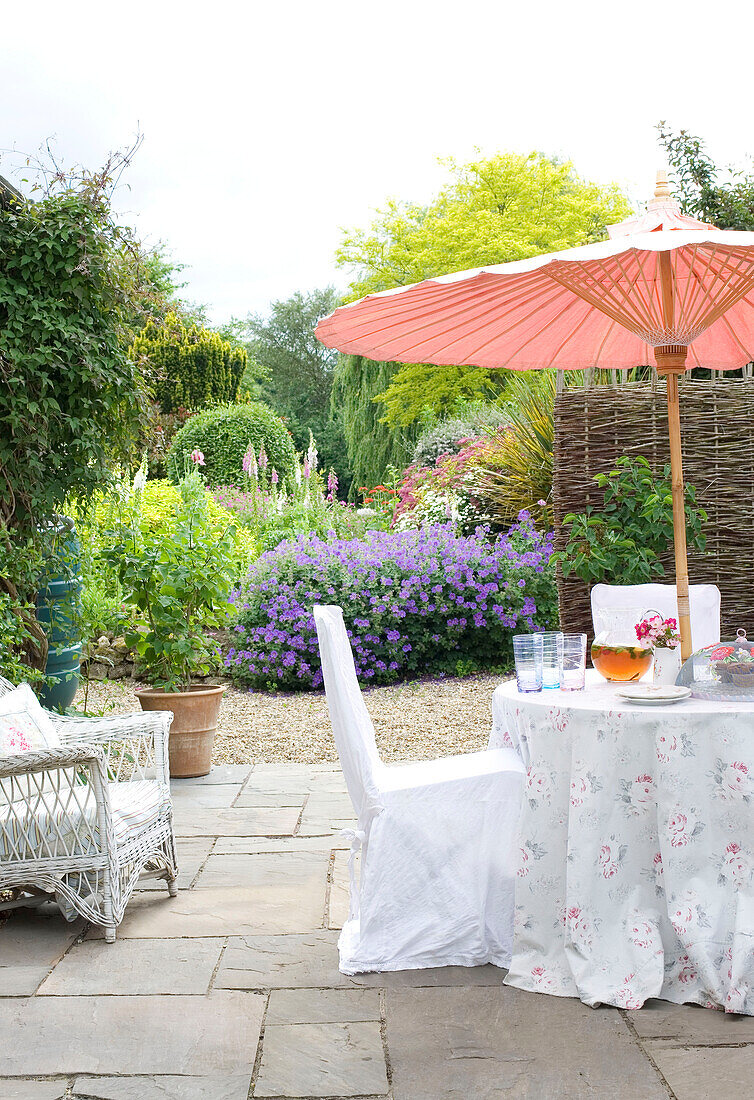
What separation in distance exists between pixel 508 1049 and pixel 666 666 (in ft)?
3.97

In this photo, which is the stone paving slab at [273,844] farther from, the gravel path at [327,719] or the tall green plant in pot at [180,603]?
the gravel path at [327,719]

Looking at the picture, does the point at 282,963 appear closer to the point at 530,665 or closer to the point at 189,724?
the point at 530,665

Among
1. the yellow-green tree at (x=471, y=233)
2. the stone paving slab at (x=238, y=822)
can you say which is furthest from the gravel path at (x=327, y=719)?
the yellow-green tree at (x=471, y=233)

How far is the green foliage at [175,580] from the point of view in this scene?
15.7 ft

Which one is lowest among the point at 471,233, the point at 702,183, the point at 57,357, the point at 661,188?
the point at 57,357

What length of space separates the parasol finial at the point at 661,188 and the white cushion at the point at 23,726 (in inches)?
102

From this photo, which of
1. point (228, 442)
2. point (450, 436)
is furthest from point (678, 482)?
point (228, 442)

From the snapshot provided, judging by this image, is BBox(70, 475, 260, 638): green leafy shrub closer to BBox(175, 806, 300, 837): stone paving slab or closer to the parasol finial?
BBox(175, 806, 300, 837): stone paving slab

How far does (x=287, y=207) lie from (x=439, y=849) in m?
32.3

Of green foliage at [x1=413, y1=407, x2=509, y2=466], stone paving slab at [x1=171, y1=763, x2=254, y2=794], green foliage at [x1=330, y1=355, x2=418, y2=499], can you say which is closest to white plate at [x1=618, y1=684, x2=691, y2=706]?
stone paving slab at [x1=171, y1=763, x2=254, y2=794]

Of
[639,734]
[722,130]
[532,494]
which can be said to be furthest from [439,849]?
[722,130]

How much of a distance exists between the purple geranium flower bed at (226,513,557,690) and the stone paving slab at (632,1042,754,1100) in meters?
4.63

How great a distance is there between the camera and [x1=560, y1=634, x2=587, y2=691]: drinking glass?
279cm

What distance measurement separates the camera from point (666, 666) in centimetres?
292
